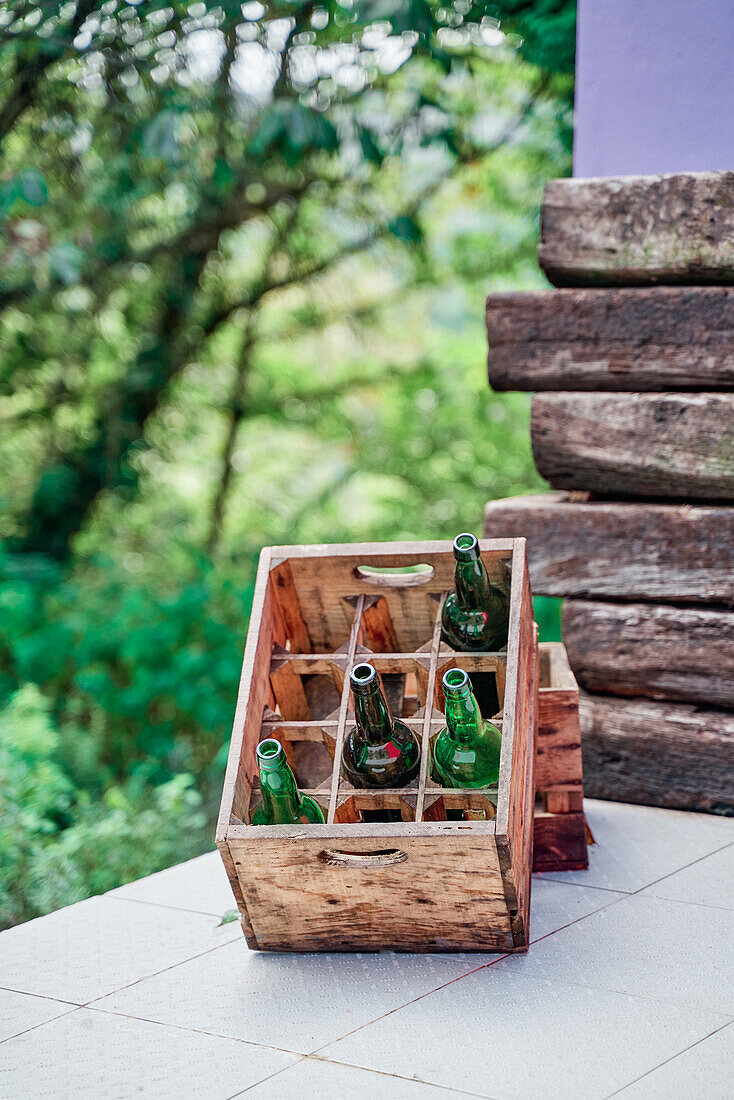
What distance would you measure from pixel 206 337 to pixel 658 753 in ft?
13.3

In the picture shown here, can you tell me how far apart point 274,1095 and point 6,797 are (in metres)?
1.75

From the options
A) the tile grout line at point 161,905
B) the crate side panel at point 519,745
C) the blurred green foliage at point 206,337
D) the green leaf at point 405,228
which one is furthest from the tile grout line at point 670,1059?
the green leaf at point 405,228

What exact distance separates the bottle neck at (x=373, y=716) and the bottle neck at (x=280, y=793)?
Answer: 0.16 metres

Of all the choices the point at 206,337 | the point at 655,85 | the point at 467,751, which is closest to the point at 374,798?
the point at 467,751

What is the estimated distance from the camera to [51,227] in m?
4.88

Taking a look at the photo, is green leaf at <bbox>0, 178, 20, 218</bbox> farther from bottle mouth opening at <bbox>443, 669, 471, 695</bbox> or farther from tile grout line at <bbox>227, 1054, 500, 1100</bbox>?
tile grout line at <bbox>227, 1054, 500, 1100</bbox>

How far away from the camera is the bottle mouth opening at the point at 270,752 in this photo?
1810mm

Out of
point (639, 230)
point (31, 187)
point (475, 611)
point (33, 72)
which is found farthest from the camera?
point (33, 72)

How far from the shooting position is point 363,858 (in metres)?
1.82

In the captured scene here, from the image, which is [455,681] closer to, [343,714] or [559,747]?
[343,714]

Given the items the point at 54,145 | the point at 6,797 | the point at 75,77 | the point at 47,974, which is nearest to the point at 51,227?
the point at 54,145

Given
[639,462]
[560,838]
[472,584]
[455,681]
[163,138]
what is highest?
[163,138]

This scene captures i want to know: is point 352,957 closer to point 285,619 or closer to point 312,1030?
point 312,1030

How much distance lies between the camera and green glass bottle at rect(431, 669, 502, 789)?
6.18ft
